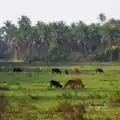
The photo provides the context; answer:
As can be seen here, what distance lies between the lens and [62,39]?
294 feet

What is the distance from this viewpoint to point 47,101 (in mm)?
18391

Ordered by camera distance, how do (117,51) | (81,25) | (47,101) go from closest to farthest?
(47,101), (117,51), (81,25)

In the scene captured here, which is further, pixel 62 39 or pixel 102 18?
pixel 102 18

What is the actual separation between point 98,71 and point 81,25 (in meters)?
47.4

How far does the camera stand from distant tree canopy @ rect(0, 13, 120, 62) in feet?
289

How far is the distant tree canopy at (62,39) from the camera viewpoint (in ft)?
289

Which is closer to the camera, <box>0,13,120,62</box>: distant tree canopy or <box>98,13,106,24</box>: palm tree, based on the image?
<box>0,13,120,62</box>: distant tree canopy

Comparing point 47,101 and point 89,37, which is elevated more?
point 89,37

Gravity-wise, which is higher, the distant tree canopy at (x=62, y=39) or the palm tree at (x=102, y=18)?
the palm tree at (x=102, y=18)

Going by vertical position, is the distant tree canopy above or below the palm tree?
below

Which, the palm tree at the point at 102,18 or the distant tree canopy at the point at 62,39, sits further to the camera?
the palm tree at the point at 102,18

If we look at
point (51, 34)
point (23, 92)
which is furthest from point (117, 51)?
point (23, 92)

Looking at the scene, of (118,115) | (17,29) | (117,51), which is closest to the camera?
(118,115)

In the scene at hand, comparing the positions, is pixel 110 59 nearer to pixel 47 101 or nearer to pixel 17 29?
pixel 17 29
